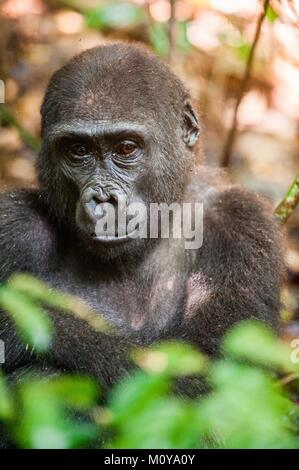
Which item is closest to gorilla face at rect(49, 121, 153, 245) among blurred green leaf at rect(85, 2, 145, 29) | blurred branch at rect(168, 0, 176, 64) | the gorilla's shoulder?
the gorilla's shoulder

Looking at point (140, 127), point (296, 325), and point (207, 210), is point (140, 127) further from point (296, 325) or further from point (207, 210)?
point (296, 325)

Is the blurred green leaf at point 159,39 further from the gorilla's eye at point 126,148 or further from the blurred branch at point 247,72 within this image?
the gorilla's eye at point 126,148

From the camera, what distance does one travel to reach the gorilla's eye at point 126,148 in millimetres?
4816

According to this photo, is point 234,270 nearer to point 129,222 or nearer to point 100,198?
point 129,222

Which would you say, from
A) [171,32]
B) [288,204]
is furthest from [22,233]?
[171,32]

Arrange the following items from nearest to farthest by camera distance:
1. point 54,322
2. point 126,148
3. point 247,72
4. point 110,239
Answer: point 54,322
point 110,239
point 126,148
point 247,72

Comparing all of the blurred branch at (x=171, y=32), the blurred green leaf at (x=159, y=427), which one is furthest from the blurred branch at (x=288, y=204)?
the blurred green leaf at (x=159, y=427)

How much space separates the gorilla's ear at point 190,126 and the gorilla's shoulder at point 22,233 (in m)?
1.00

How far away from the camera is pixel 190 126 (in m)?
5.21

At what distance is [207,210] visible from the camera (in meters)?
5.16

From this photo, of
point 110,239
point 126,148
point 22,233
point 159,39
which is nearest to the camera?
point 110,239

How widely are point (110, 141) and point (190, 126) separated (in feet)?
2.16

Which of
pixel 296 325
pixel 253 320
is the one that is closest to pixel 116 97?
pixel 253 320

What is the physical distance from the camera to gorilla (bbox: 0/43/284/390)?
4562 millimetres
